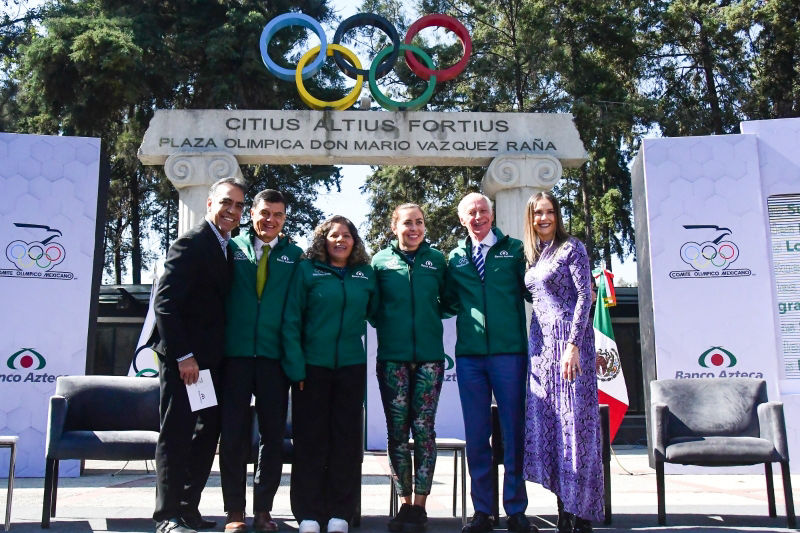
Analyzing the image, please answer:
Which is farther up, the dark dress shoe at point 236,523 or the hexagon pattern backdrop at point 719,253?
the hexagon pattern backdrop at point 719,253

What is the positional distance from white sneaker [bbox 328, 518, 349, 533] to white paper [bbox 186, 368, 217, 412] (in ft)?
2.77

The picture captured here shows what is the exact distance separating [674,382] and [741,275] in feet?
8.89

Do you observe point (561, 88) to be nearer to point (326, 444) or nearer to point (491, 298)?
Result: point (491, 298)

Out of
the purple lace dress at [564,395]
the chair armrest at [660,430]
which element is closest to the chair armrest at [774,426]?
the chair armrest at [660,430]

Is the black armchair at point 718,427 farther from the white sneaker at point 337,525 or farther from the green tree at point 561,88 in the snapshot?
the green tree at point 561,88

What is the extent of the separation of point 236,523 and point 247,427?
469 millimetres

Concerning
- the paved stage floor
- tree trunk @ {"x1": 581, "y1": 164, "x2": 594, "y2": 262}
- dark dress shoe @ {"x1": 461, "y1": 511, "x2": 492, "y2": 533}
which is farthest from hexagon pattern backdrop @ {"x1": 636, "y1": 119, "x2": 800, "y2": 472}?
tree trunk @ {"x1": 581, "y1": 164, "x2": 594, "y2": 262}

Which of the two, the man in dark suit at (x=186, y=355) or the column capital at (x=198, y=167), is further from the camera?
the column capital at (x=198, y=167)

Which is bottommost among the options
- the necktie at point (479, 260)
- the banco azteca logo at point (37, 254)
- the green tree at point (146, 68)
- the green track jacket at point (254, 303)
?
the green track jacket at point (254, 303)

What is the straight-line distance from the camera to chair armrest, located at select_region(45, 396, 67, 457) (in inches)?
173

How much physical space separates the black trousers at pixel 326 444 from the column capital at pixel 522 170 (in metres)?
4.66

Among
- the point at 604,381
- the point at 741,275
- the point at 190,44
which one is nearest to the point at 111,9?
the point at 190,44

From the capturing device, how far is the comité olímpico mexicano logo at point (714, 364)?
7.36m

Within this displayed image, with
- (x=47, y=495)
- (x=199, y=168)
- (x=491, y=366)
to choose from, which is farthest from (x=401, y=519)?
(x=199, y=168)
